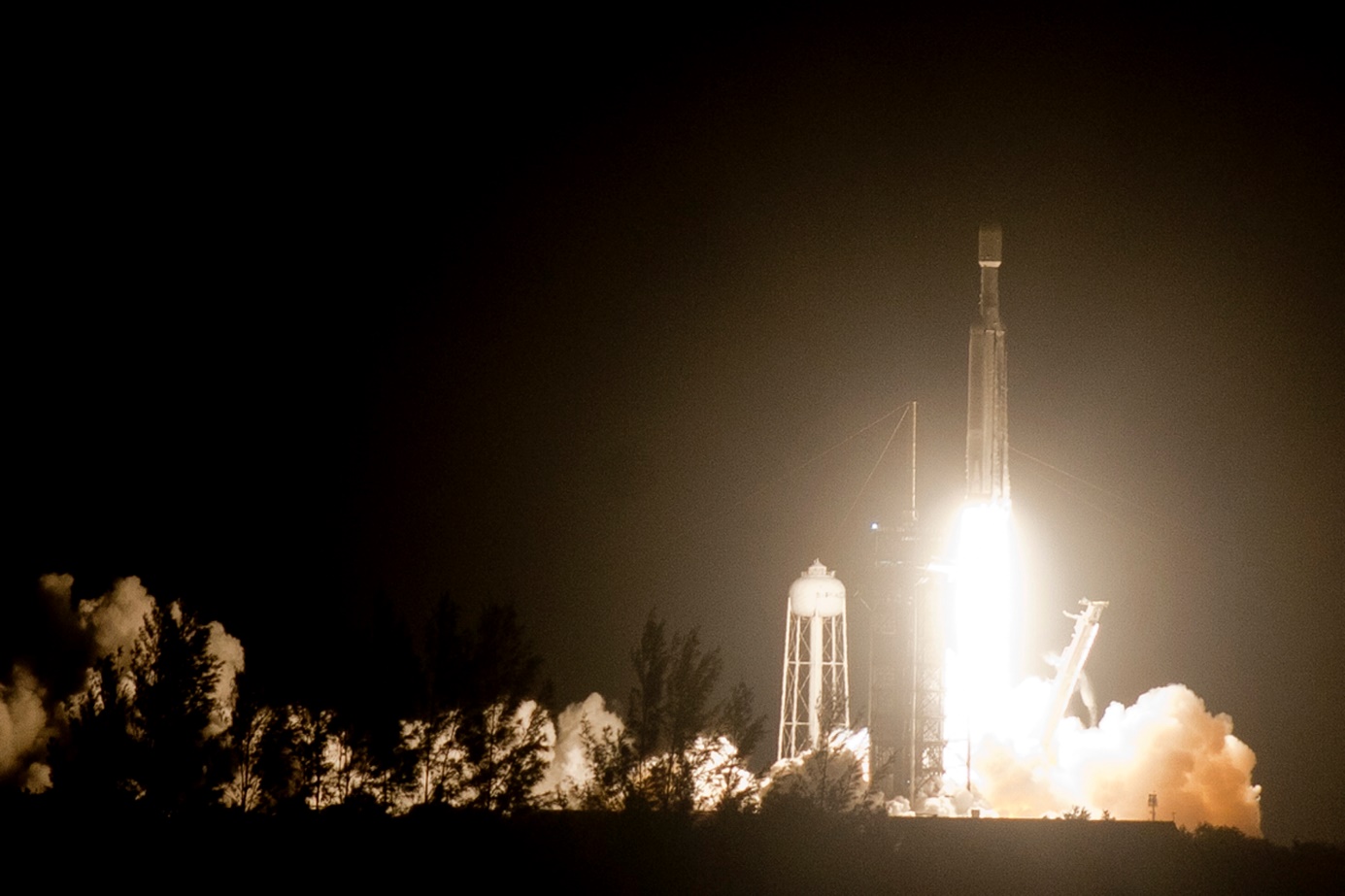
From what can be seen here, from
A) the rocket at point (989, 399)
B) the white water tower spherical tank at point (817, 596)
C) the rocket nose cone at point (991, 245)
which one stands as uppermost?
the rocket nose cone at point (991, 245)

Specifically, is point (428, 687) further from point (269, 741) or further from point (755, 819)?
point (755, 819)

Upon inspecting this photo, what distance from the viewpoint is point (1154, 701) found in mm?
46375

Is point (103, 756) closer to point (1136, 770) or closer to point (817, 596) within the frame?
point (817, 596)

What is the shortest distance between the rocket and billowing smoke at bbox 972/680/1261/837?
7048 mm

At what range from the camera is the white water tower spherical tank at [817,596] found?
4459 cm

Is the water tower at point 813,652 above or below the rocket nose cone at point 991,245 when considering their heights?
below

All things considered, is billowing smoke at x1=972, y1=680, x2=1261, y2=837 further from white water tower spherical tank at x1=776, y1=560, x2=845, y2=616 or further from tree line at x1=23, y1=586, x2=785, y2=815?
tree line at x1=23, y1=586, x2=785, y2=815

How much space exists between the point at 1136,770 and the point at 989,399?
10825 mm

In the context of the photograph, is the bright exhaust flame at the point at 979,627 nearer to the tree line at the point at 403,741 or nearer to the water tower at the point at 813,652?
the water tower at the point at 813,652

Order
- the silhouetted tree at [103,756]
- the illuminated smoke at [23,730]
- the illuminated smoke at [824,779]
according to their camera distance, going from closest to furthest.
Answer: the silhouetted tree at [103,756], the illuminated smoke at [824,779], the illuminated smoke at [23,730]

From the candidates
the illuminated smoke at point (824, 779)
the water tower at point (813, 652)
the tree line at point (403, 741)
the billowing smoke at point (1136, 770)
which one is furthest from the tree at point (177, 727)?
the billowing smoke at point (1136, 770)

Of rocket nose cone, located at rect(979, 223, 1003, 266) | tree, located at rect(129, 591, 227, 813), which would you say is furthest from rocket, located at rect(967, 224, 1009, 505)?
tree, located at rect(129, 591, 227, 813)

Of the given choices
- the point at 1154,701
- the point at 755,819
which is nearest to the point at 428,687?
the point at 755,819

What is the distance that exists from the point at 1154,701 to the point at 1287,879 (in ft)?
34.8
